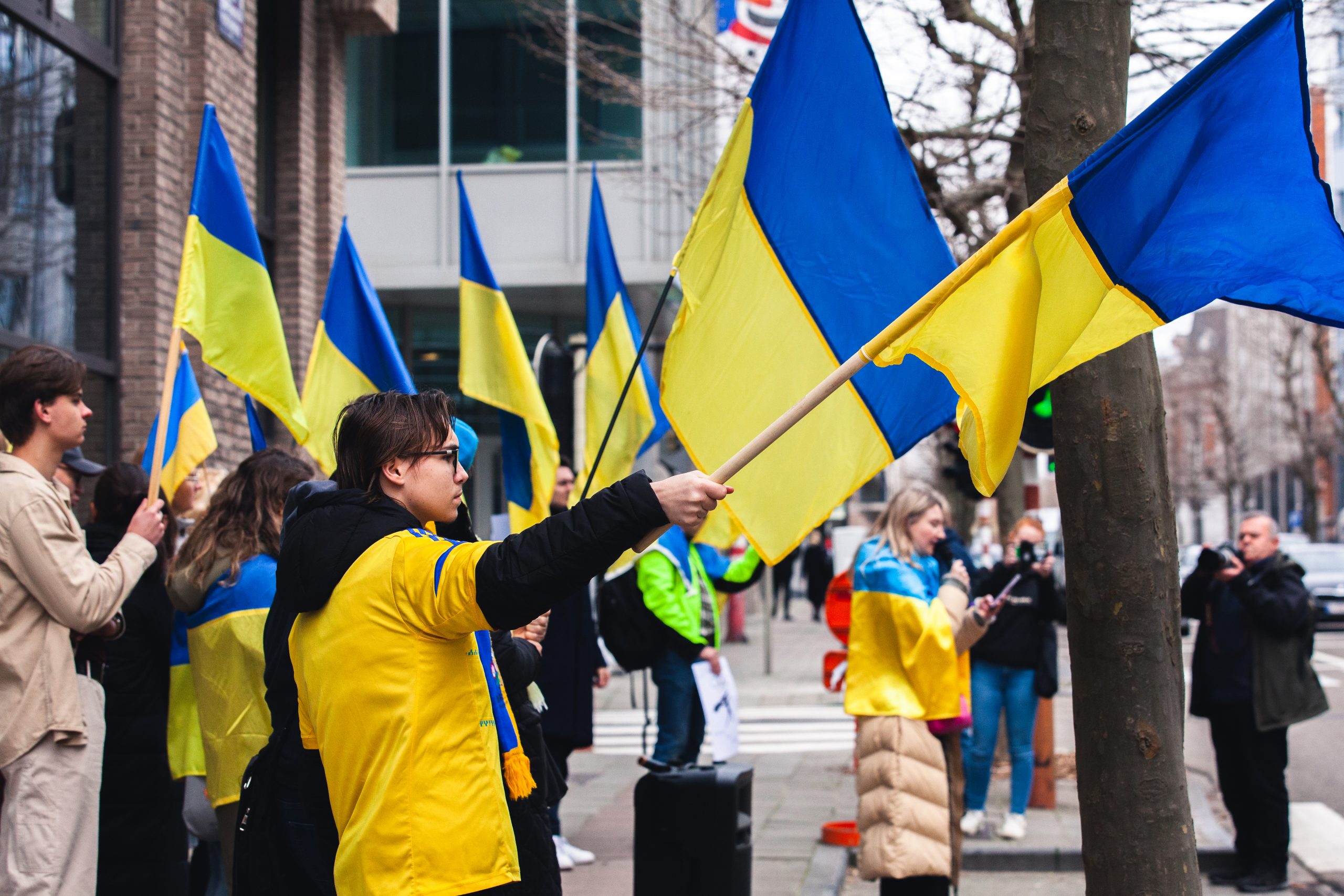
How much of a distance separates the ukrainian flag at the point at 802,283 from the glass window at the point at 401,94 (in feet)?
50.9

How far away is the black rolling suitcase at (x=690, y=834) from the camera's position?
5.11 metres

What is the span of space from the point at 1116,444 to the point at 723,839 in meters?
2.31

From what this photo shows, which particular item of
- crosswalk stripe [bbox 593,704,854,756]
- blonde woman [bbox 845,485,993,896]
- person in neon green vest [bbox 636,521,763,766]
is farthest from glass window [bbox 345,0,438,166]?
blonde woman [bbox 845,485,993,896]

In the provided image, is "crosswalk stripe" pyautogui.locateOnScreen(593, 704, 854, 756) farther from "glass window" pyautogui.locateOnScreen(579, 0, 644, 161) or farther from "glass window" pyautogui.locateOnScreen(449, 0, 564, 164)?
"glass window" pyautogui.locateOnScreen(449, 0, 564, 164)

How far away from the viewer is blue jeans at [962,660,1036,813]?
7891mm

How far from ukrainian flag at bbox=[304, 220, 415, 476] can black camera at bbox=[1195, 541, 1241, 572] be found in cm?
425

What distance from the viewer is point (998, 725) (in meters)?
8.10

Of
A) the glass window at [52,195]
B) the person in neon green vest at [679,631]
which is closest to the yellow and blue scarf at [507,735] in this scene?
the person in neon green vest at [679,631]

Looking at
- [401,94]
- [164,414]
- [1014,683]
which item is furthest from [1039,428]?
[401,94]

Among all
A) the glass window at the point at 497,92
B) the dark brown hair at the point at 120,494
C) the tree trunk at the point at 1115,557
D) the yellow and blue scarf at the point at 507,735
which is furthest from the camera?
the glass window at the point at 497,92

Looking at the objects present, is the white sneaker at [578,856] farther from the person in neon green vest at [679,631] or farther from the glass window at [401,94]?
the glass window at [401,94]

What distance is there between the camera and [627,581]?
7551 millimetres

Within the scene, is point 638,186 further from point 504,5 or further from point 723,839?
point 723,839

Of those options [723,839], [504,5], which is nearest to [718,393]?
[723,839]
